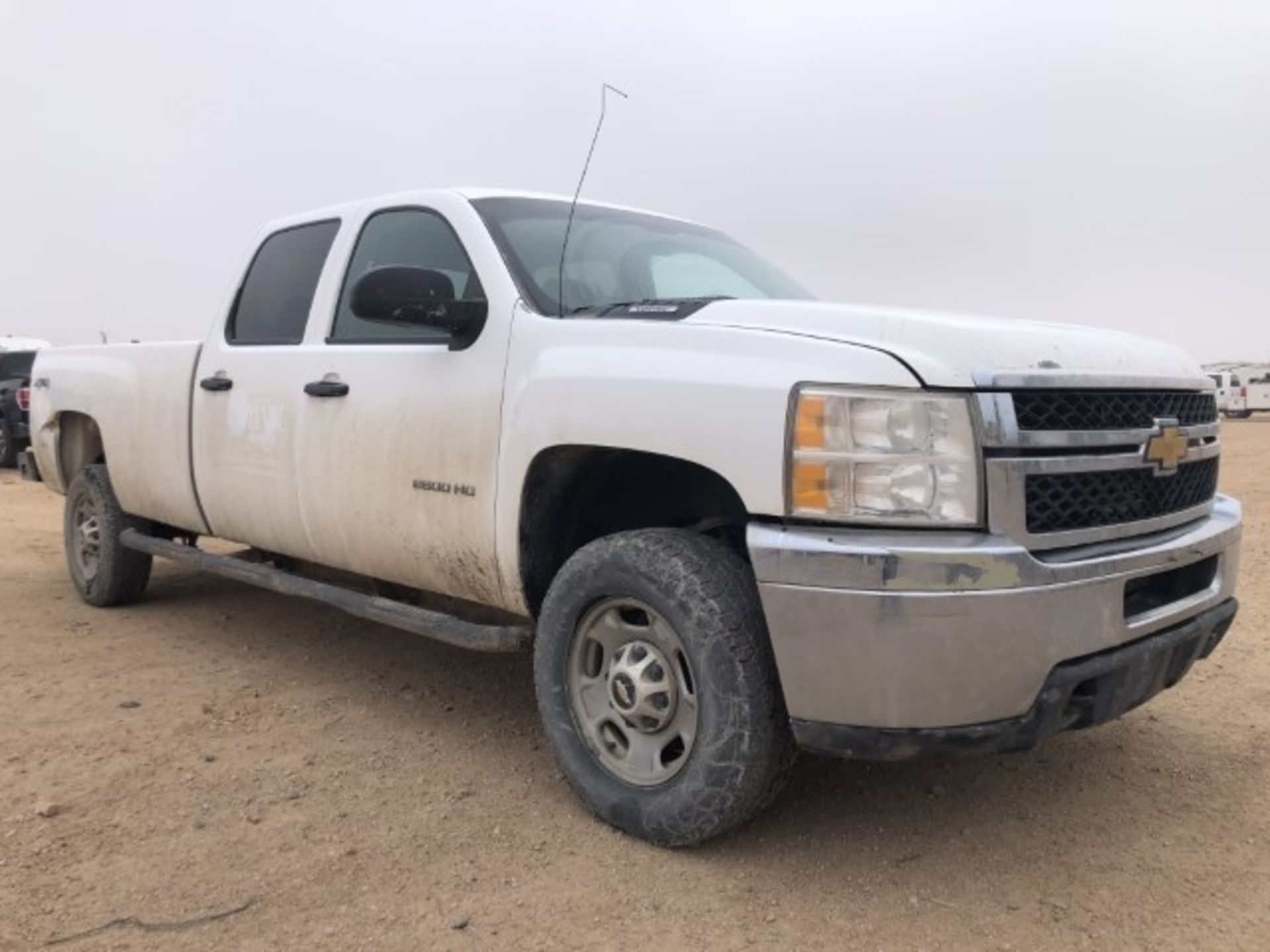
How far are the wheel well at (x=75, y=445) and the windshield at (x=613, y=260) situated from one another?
359 centimetres

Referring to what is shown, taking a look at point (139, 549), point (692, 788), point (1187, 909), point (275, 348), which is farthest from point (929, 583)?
point (139, 549)

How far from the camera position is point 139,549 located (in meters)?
5.36

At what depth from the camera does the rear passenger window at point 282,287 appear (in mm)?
4430

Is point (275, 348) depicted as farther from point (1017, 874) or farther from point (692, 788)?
point (1017, 874)

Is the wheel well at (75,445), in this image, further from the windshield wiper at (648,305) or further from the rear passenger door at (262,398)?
the windshield wiper at (648,305)

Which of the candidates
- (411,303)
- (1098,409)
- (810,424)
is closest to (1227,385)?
(1098,409)

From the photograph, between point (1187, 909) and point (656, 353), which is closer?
point (1187, 909)

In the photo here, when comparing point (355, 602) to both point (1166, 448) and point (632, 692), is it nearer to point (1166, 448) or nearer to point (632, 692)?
point (632, 692)

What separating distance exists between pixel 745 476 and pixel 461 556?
1.26 m

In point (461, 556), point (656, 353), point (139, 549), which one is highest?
point (656, 353)

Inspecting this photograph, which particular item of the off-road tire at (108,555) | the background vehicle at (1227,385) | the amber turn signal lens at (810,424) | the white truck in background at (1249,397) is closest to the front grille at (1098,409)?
the amber turn signal lens at (810,424)

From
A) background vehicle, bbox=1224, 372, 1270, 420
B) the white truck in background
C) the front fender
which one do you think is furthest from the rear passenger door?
background vehicle, bbox=1224, 372, 1270, 420

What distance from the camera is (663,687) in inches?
115

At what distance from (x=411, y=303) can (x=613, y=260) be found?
0.89m
